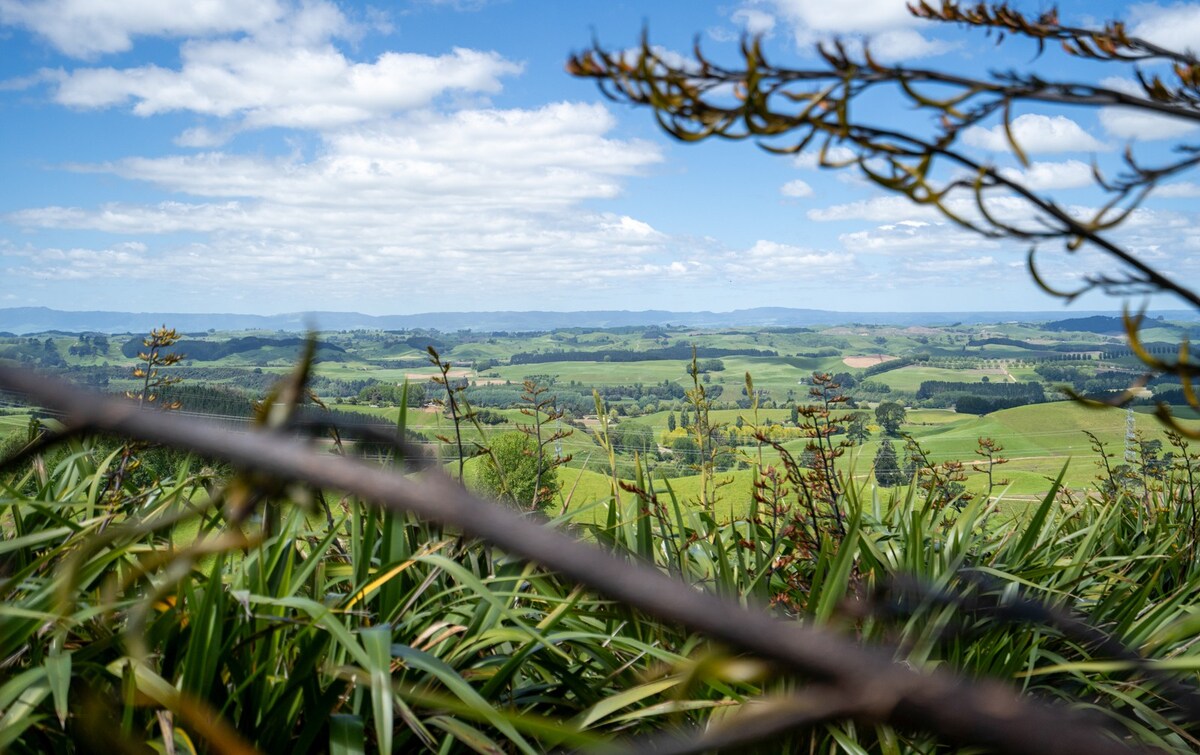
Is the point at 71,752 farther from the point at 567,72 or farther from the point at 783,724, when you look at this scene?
the point at 783,724

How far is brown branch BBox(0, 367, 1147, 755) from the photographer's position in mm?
349

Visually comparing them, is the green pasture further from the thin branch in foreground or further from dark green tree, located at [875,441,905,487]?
the thin branch in foreground

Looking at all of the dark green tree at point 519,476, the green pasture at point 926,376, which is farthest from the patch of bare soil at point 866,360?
the dark green tree at point 519,476

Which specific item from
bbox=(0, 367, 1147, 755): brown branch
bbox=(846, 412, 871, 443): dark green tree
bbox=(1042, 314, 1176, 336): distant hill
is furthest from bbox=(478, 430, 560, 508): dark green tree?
bbox=(1042, 314, 1176, 336): distant hill

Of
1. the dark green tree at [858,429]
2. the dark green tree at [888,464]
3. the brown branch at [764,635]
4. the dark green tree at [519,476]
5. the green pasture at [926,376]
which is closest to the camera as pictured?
the brown branch at [764,635]

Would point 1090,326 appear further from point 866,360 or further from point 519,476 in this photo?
point 519,476

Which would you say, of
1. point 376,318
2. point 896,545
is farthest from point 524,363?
point 896,545

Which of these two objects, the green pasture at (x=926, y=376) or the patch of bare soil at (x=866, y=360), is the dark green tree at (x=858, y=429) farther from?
the patch of bare soil at (x=866, y=360)

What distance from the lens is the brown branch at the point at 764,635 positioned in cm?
35

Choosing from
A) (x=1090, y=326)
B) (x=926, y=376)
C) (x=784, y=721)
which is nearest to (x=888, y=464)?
(x=784, y=721)

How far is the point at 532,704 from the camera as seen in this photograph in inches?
107

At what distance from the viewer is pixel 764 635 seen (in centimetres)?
37

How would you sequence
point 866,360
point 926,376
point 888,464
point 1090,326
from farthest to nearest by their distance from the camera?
point 1090,326 < point 866,360 < point 926,376 < point 888,464

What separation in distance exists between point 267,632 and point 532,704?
2.85 feet
